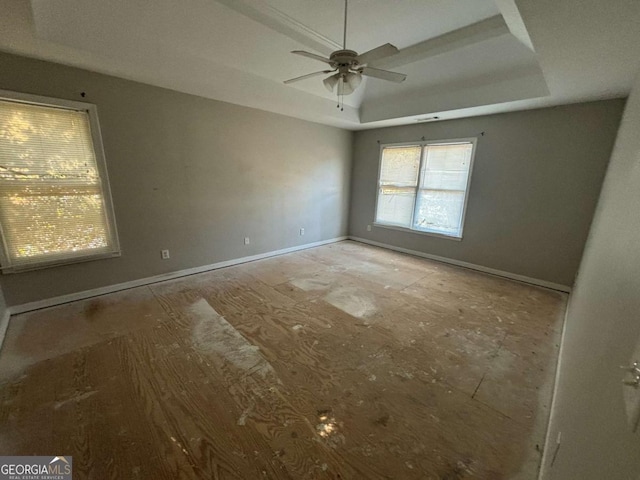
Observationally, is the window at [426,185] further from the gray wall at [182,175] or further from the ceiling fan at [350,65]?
the ceiling fan at [350,65]

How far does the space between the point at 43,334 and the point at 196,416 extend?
193 centimetres

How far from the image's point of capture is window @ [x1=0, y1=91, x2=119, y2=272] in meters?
2.44

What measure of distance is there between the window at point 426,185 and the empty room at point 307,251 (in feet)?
0.12

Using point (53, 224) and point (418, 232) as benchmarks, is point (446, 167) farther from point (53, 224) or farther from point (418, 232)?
point (53, 224)

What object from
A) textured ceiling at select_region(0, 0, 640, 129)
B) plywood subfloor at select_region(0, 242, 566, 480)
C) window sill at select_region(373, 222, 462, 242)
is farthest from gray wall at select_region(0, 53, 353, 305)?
window sill at select_region(373, 222, 462, 242)

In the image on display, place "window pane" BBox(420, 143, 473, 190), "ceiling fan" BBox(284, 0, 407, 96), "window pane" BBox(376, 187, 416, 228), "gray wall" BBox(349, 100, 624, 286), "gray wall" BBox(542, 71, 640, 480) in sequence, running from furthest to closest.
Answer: "window pane" BBox(376, 187, 416, 228)
"window pane" BBox(420, 143, 473, 190)
"gray wall" BBox(349, 100, 624, 286)
"ceiling fan" BBox(284, 0, 407, 96)
"gray wall" BBox(542, 71, 640, 480)

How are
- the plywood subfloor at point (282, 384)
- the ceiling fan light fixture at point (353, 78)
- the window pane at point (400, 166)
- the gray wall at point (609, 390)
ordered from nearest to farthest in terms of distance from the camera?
the gray wall at point (609, 390)
the plywood subfloor at point (282, 384)
the ceiling fan light fixture at point (353, 78)
the window pane at point (400, 166)

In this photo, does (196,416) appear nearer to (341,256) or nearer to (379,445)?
(379,445)

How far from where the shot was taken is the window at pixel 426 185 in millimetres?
4289

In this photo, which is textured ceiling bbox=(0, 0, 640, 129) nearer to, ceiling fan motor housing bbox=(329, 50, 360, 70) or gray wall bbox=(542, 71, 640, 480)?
ceiling fan motor housing bbox=(329, 50, 360, 70)

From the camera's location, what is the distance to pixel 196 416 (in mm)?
1579

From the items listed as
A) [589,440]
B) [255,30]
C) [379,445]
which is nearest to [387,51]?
[255,30]

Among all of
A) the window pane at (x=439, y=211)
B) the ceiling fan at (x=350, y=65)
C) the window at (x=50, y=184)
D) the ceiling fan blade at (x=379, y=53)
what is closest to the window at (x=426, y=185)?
the window pane at (x=439, y=211)

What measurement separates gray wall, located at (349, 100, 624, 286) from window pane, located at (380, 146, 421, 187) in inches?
13.9
